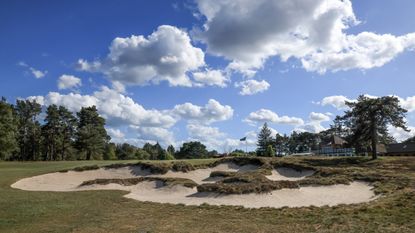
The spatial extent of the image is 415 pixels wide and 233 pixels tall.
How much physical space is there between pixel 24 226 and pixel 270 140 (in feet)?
394

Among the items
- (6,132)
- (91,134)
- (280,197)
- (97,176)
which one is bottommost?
(280,197)

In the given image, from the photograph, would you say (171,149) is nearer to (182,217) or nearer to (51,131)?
(51,131)

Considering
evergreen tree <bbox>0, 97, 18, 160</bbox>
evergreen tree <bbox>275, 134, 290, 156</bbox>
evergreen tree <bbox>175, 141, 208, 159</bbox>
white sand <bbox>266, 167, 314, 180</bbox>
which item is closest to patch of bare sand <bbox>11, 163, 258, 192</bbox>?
white sand <bbox>266, 167, 314, 180</bbox>

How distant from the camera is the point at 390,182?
24.5m

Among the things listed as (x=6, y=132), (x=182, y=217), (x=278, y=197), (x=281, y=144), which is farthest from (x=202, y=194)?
(x=281, y=144)

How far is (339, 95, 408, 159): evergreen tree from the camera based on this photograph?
47625mm

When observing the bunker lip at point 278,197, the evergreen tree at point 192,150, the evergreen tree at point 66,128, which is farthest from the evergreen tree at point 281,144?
the bunker lip at point 278,197

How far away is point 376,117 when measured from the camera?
157 feet

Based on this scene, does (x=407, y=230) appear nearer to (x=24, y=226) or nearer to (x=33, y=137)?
(x=24, y=226)

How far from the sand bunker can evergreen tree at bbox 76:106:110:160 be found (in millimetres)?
50487

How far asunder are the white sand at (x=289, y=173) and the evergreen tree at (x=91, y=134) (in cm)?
5724

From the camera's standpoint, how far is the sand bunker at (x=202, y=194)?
776 inches

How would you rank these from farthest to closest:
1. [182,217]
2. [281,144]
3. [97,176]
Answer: [281,144] < [97,176] < [182,217]

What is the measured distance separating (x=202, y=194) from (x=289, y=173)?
49.7 feet
